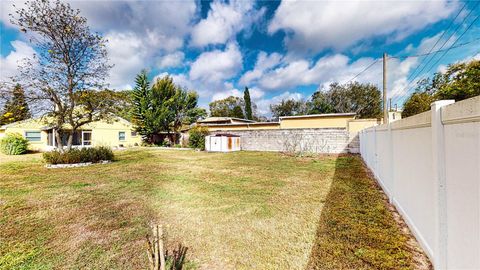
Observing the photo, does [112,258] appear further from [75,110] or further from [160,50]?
[160,50]

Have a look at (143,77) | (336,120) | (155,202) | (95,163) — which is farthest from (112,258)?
(143,77)

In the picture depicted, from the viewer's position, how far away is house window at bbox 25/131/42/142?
18.0 metres

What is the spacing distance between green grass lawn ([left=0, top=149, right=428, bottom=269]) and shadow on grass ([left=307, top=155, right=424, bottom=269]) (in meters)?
0.01

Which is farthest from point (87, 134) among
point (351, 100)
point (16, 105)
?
point (351, 100)

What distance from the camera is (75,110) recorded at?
11.8 metres

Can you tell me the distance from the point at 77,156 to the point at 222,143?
10.1 metres

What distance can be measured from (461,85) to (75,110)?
28449 mm

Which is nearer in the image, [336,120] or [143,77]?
[336,120]

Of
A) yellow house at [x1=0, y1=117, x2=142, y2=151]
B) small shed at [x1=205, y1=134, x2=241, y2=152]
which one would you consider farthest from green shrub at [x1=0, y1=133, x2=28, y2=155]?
small shed at [x1=205, y1=134, x2=241, y2=152]

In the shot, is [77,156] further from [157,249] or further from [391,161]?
[391,161]

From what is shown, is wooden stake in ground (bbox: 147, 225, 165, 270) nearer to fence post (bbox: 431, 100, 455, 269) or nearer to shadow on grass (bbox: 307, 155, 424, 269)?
shadow on grass (bbox: 307, 155, 424, 269)

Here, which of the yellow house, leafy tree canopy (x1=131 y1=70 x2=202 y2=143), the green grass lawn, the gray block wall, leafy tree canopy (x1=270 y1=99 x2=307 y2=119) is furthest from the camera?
leafy tree canopy (x1=270 y1=99 x2=307 y2=119)

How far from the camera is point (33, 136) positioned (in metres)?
18.3

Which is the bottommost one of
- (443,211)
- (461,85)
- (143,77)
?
(443,211)
